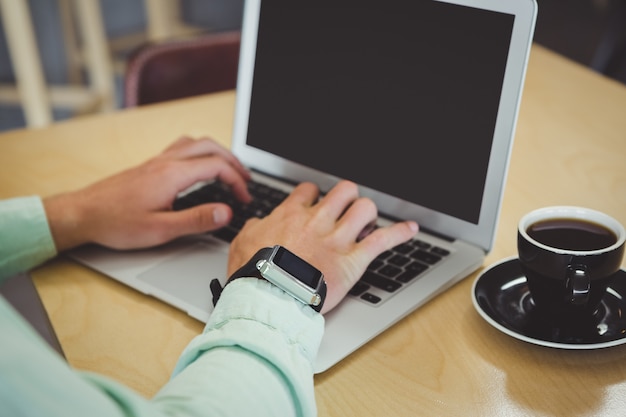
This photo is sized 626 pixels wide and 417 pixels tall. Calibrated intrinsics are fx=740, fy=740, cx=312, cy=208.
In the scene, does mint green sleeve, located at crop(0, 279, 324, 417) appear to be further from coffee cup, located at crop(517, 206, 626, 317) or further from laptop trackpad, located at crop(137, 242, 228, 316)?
coffee cup, located at crop(517, 206, 626, 317)

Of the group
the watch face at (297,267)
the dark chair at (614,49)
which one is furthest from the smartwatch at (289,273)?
the dark chair at (614,49)

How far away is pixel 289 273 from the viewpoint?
0.69 metres

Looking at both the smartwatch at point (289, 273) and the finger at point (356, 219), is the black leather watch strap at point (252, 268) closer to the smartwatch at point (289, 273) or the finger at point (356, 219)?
the smartwatch at point (289, 273)

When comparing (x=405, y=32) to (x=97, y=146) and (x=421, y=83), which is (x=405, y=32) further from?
(x=97, y=146)

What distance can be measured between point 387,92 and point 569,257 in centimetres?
32

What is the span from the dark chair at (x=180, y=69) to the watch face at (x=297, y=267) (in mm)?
844

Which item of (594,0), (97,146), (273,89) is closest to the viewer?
(273,89)

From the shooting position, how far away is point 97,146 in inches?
48.2

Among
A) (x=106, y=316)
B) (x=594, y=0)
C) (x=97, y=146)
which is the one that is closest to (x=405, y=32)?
(x=106, y=316)

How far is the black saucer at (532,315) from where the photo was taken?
69 centimetres

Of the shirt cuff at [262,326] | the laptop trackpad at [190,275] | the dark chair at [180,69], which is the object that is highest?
the shirt cuff at [262,326]

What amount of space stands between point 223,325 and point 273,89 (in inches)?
17.6

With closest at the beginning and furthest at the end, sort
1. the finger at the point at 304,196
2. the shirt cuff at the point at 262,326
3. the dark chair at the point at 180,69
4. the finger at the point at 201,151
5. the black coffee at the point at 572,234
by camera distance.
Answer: the shirt cuff at the point at 262,326 → the black coffee at the point at 572,234 → the finger at the point at 304,196 → the finger at the point at 201,151 → the dark chair at the point at 180,69

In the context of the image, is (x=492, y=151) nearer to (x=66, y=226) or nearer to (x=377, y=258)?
(x=377, y=258)
